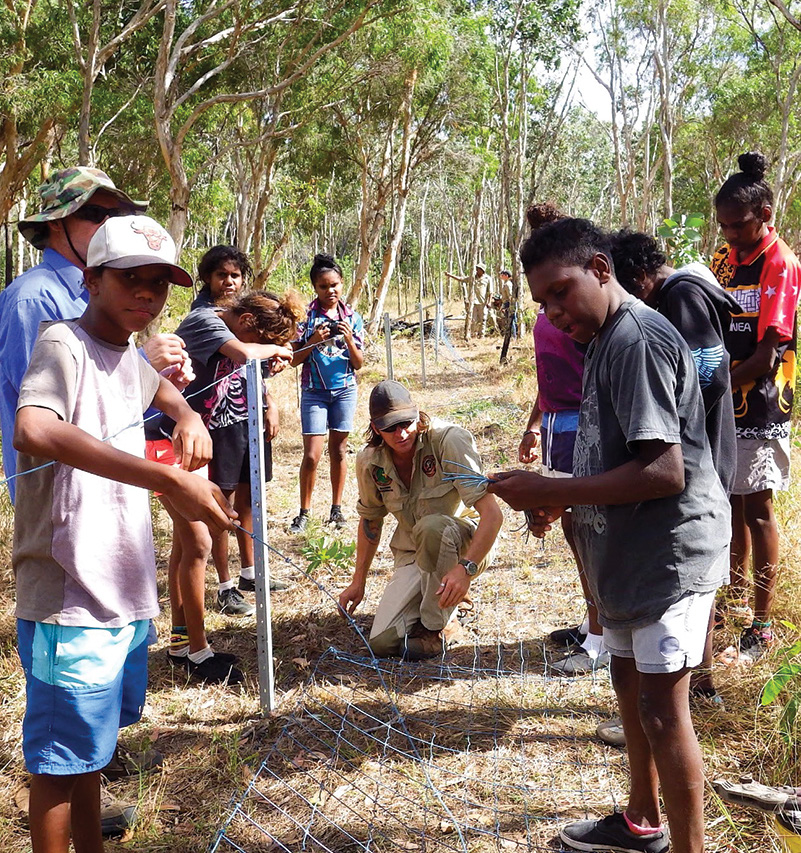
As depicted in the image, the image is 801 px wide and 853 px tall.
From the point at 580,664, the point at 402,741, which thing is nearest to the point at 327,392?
the point at 580,664

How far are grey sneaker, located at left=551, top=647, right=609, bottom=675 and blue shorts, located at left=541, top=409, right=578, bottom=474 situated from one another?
0.79 metres

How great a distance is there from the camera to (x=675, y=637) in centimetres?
190

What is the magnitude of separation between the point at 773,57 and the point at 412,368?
42.1ft

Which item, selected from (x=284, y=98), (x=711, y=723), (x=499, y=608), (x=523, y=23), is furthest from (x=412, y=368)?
(x=711, y=723)

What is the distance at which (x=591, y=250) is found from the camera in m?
1.95

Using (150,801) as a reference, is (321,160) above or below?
above

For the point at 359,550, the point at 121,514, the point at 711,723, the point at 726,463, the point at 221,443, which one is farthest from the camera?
the point at 221,443

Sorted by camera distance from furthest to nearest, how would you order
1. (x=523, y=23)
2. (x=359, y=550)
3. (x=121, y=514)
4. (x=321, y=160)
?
(x=523, y=23) < (x=321, y=160) < (x=359, y=550) < (x=121, y=514)

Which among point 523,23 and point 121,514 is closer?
point 121,514

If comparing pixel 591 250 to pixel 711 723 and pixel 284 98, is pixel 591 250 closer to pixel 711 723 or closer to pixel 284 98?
pixel 711 723

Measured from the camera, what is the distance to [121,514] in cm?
193

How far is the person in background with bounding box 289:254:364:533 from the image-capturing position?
17.5 ft

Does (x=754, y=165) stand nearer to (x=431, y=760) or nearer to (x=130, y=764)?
(x=431, y=760)

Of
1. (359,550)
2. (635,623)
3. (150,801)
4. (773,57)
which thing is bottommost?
(150,801)
